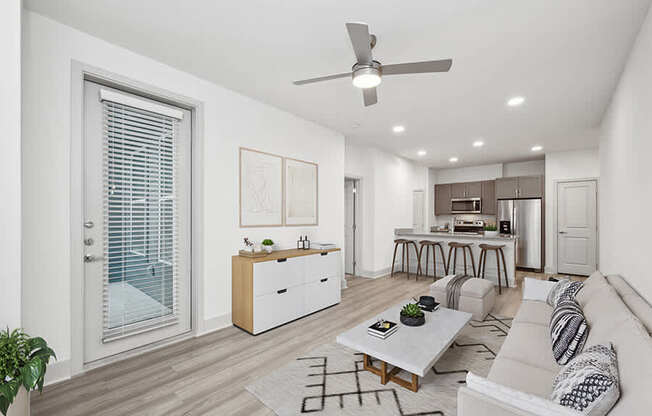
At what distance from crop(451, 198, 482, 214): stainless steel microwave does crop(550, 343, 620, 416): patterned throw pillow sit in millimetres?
7073

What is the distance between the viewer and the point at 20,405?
1.45 metres

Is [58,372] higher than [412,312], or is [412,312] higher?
[412,312]

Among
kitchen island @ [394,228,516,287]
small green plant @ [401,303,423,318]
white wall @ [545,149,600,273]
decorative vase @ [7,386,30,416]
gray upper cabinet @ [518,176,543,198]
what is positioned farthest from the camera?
gray upper cabinet @ [518,176,543,198]

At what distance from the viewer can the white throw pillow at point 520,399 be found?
0.97 m

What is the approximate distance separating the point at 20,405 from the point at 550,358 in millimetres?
2946

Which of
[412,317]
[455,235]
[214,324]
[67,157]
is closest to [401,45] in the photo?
[412,317]

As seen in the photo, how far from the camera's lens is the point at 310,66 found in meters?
2.79

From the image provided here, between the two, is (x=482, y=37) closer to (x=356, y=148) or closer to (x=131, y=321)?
(x=356, y=148)

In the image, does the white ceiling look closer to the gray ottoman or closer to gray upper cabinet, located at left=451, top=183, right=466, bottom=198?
the gray ottoman

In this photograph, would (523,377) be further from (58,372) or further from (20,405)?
(58,372)

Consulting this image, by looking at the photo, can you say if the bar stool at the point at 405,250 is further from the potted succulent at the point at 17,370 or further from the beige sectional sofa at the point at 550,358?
the potted succulent at the point at 17,370

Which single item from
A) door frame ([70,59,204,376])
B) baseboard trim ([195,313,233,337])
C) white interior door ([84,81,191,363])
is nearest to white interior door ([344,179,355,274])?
baseboard trim ([195,313,233,337])

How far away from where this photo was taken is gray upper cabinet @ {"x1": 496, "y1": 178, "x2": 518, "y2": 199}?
6992mm

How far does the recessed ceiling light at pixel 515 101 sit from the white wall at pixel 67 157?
9.64 feet
